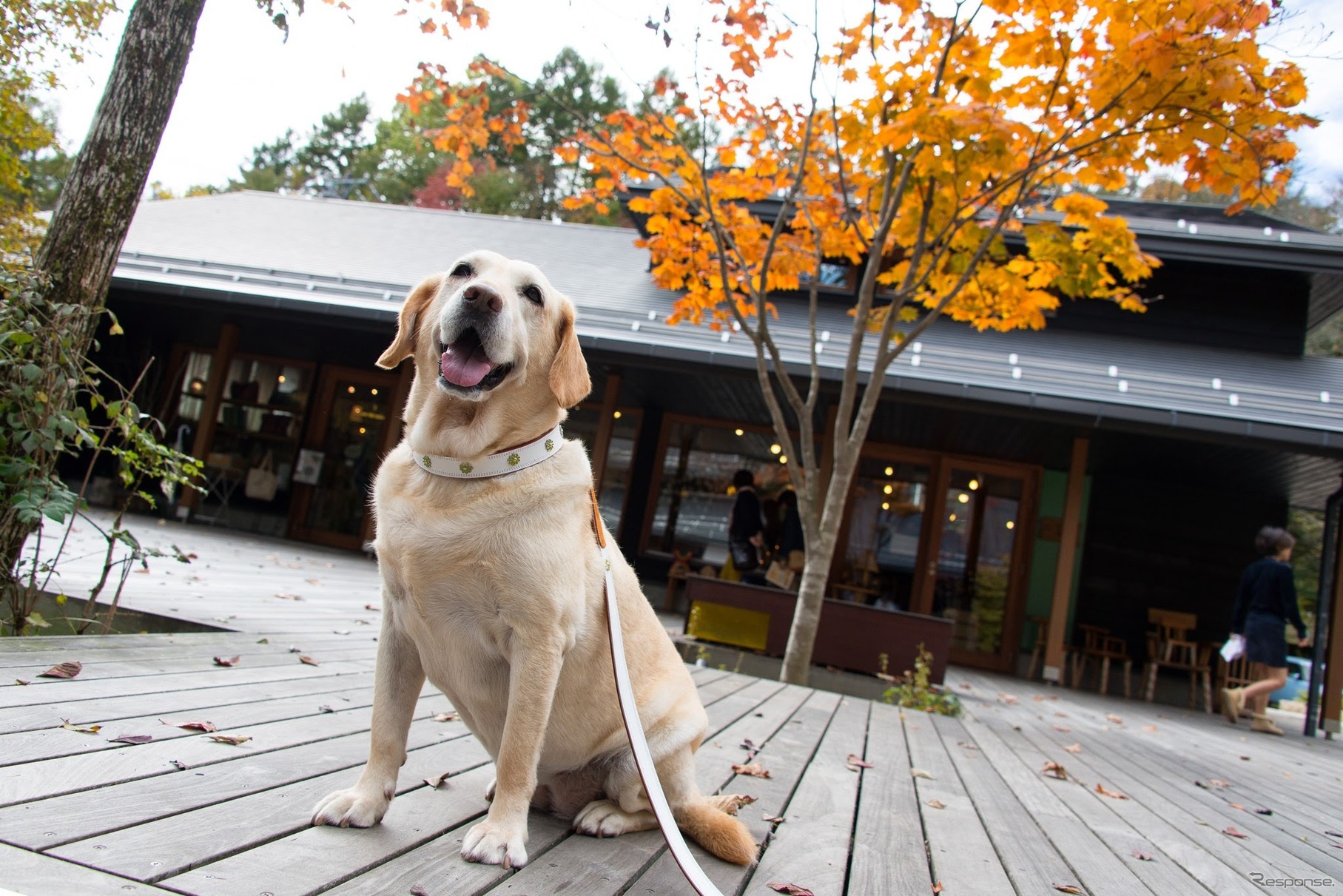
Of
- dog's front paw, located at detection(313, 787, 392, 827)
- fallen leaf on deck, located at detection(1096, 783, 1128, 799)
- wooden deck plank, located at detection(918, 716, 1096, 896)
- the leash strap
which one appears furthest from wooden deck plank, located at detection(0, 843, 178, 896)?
fallen leaf on deck, located at detection(1096, 783, 1128, 799)

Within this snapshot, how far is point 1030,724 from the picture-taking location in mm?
6055

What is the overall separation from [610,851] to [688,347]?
25.1 feet

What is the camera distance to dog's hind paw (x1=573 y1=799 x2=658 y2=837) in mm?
1935

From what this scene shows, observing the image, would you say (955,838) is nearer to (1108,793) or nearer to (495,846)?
(495,846)

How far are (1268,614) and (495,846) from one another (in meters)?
8.93

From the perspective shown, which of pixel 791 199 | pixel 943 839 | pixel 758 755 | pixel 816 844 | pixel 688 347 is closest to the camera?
pixel 816 844

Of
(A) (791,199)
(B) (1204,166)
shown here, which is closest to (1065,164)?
(B) (1204,166)

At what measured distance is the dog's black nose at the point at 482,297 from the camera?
1.75m

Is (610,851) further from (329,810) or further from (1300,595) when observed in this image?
(1300,595)

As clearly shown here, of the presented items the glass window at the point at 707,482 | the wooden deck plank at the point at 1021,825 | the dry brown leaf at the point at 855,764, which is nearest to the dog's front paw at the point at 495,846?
the wooden deck plank at the point at 1021,825

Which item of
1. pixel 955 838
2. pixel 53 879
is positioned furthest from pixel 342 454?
pixel 53 879

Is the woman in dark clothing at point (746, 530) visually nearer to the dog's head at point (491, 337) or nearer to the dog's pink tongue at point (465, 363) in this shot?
the dog's head at point (491, 337)

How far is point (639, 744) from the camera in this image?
1.73 metres

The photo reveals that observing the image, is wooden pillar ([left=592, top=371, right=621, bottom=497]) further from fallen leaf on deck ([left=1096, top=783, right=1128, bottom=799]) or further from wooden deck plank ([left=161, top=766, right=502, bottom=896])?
wooden deck plank ([left=161, top=766, right=502, bottom=896])
